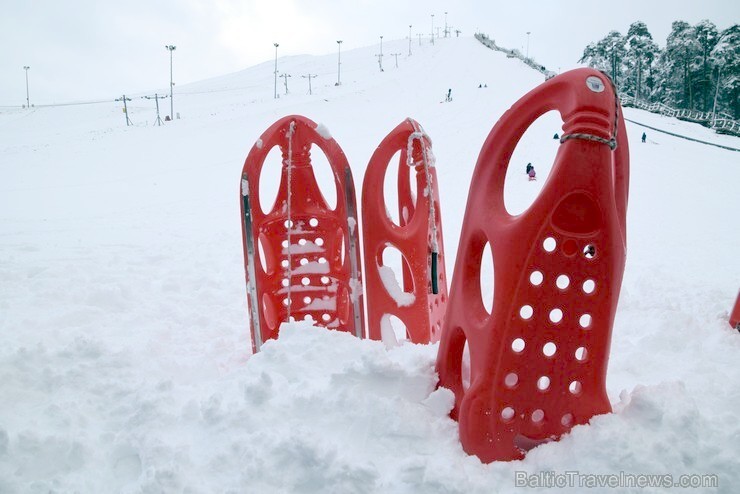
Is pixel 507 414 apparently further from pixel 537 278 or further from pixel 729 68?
pixel 729 68

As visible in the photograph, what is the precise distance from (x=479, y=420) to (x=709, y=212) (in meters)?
9.14

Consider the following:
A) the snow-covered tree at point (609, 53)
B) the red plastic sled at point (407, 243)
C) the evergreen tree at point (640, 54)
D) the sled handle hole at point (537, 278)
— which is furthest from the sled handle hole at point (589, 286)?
the snow-covered tree at point (609, 53)

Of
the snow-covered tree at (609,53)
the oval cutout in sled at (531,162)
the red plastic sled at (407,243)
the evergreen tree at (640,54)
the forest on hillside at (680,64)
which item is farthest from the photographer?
the snow-covered tree at (609,53)

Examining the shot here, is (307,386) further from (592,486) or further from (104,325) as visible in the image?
(104,325)

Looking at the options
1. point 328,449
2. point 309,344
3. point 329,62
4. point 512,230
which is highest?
point 329,62

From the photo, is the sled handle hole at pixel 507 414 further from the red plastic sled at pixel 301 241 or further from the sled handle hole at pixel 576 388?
the red plastic sled at pixel 301 241

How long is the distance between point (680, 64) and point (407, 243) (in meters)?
48.7

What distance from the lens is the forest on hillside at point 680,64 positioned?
38.5m

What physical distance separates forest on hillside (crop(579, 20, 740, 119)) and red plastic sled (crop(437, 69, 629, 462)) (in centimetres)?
3845

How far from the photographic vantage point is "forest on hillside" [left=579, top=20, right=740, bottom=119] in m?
38.5

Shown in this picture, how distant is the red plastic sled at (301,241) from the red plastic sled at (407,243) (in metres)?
0.14

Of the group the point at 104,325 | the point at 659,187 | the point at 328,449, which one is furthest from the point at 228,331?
the point at 659,187

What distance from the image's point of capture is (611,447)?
1512 mm

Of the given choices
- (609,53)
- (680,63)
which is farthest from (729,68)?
(609,53)
